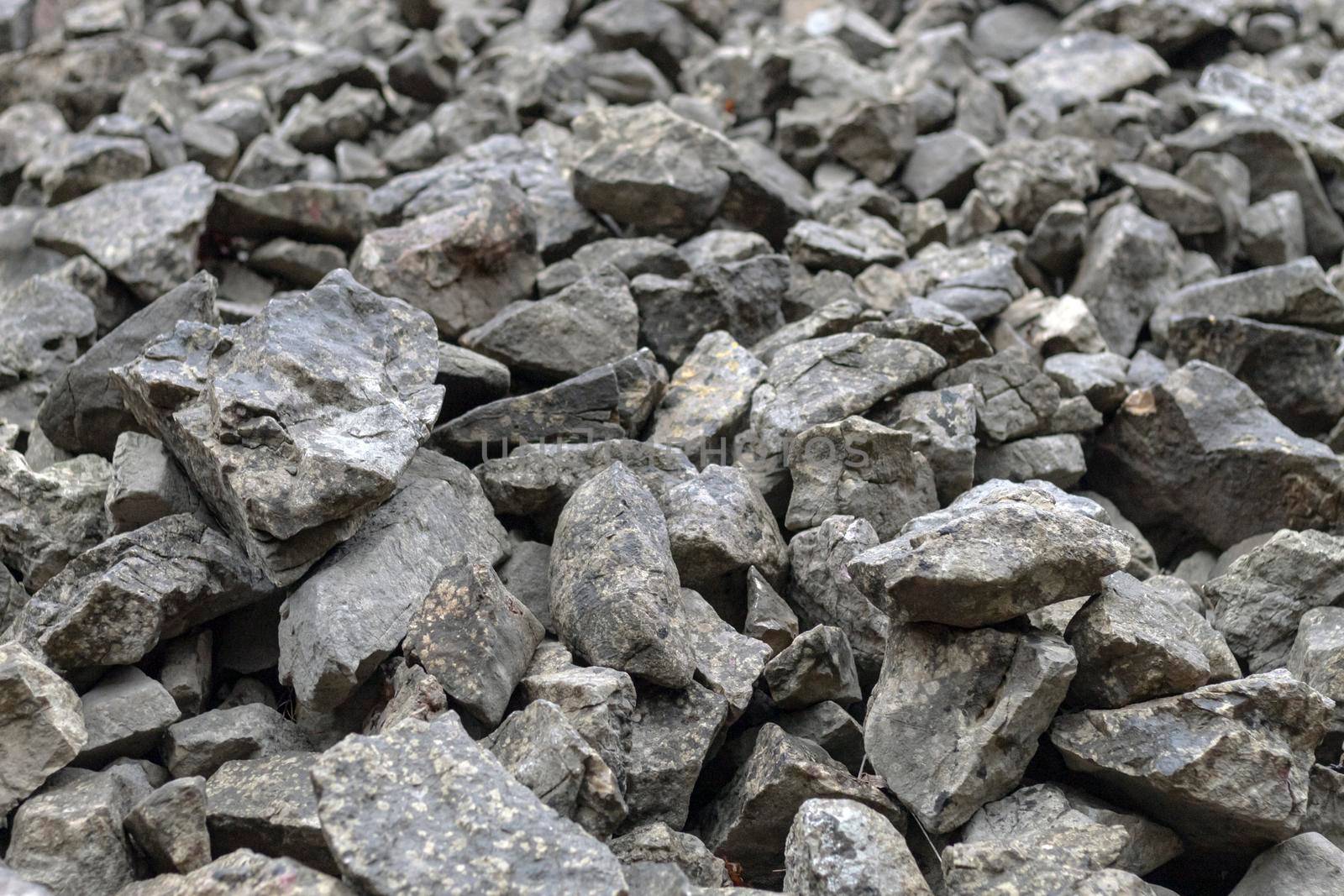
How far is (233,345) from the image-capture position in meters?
3.78

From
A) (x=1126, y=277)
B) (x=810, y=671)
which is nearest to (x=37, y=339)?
(x=810, y=671)

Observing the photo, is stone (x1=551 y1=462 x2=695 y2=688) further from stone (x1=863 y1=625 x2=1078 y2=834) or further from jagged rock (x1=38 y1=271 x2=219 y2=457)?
jagged rock (x1=38 y1=271 x2=219 y2=457)

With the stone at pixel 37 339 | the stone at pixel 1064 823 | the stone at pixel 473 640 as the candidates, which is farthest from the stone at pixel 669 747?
the stone at pixel 37 339

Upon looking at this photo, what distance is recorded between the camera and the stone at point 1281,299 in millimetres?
5207

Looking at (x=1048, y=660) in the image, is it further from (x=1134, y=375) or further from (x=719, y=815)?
(x=1134, y=375)

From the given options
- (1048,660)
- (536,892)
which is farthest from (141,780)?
(1048,660)

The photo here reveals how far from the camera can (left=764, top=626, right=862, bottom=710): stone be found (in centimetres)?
329

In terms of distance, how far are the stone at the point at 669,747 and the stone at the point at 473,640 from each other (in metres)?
0.37

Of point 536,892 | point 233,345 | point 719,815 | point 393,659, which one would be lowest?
point 719,815

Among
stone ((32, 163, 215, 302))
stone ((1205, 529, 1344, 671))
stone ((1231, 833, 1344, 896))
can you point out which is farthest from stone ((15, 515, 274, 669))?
stone ((1205, 529, 1344, 671))

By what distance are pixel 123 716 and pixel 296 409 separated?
98 centimetres

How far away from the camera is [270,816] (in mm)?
2846

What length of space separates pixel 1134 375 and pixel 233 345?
146 inches

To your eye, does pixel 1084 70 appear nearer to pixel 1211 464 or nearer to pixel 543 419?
pixel 1211 464
